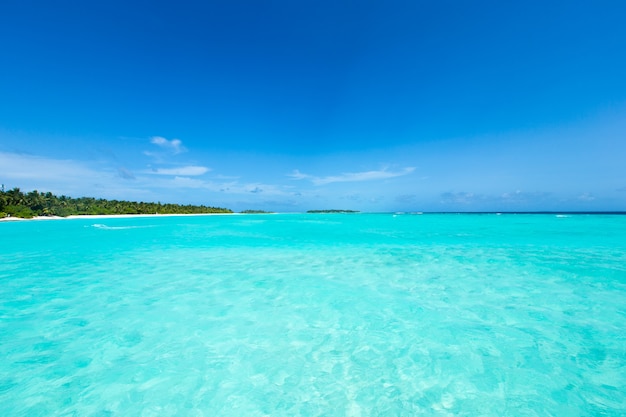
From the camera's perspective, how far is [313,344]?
180 inches

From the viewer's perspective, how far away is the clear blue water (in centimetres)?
321

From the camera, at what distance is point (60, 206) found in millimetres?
52531

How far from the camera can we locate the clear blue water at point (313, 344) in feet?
10.5

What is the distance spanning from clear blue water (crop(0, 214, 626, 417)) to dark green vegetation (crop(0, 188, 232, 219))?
5012 cm

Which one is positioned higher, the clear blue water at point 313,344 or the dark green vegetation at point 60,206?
the dark green vegetation at point 60,206

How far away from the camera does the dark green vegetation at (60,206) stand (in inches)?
1725

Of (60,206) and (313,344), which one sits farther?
(60,206)

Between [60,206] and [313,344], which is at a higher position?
[60,206]

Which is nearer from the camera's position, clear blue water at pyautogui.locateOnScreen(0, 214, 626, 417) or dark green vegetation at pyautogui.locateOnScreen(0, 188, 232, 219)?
clear blue water at pyautogui.locateOnScreen(0, 214, 626, 417)

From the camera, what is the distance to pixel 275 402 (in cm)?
321

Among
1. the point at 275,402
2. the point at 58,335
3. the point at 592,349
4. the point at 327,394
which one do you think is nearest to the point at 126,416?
the point at 275,402

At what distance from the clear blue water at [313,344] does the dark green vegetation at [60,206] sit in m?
50.1

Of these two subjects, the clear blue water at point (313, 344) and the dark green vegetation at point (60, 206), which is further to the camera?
the dark green vegetation at point (60, 206)

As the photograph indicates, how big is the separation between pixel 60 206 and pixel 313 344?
66568mm
